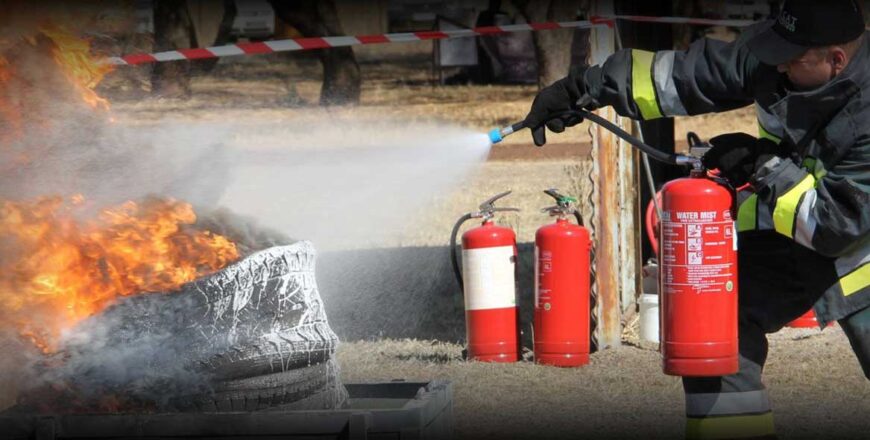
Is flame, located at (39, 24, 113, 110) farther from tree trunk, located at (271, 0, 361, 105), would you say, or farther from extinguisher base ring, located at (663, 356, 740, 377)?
tree trunk, located at (271, 0, 361, 105)

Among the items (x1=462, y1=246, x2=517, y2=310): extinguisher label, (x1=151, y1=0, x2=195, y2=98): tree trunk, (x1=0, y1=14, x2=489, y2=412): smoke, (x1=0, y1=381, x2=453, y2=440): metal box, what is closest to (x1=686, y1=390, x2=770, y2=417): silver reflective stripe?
(x1=0, y1=381, x2=453, y2=440): metal box

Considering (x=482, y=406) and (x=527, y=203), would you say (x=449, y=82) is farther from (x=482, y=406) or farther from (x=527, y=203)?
(x=482, y=406)

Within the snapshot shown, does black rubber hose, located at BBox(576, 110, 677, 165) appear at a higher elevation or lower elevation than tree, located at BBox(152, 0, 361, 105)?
lower

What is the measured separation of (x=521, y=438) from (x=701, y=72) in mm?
2120

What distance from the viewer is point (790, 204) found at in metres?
3.92

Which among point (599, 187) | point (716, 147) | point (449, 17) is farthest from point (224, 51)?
point (449, 17)

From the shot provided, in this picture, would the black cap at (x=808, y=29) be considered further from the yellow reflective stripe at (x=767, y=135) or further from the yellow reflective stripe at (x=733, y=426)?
the yellow reflective stripe at (x=733, y=426)

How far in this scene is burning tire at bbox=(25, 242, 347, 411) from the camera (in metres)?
4.40

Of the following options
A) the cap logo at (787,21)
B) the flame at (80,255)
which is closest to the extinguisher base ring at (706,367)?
the cap logo at (787,21)

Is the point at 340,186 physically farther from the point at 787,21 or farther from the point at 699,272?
the point at 787,21

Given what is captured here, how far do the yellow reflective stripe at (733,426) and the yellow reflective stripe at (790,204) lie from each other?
0.68 m

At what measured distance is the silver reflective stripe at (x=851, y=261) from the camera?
4.09m

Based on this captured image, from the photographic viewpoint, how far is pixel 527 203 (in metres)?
12.5

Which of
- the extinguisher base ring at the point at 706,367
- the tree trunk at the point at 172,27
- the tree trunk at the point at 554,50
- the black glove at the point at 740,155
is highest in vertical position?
the tree trunk at the point at 172,27
